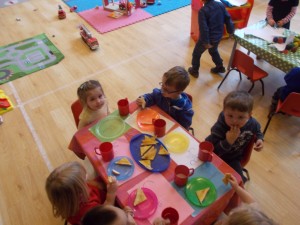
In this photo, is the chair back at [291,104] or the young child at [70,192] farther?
the chair back at [291,104]

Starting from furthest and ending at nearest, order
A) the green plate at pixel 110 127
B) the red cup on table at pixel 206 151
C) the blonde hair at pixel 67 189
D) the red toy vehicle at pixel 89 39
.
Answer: the red toy vehicle at pixel 89 39 → the green plate at pixel 110 127 → the red cup on table at pixel 206 151 → the blonde hair at pixel 67 189

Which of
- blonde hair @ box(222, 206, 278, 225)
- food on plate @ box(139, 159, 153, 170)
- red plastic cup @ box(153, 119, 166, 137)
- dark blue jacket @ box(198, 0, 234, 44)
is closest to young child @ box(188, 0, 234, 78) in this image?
dark blue jacket @ box(198, 0, 234, 44)

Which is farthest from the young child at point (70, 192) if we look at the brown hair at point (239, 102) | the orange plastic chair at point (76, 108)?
the brown hair at point (239, 102)

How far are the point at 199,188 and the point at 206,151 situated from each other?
0.68ft

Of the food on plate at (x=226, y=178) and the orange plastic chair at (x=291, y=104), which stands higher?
the food on plate at (x=226, y=178)

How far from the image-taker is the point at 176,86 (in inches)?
69.4

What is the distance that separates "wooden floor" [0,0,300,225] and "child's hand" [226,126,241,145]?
77 cm

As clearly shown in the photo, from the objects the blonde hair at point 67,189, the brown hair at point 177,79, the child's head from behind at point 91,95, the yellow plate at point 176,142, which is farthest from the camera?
the child's head from behind at point 91,95

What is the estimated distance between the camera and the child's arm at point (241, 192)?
127 centimetres

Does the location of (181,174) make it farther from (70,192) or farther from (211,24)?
(211,24)

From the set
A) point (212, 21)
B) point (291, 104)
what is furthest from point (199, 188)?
point (212, 21)

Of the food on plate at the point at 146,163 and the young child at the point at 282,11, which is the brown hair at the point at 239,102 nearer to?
the food on plate at the point at 146,163

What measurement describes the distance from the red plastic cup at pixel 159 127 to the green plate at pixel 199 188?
37cm

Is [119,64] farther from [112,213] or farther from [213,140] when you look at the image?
A: [112,213]
